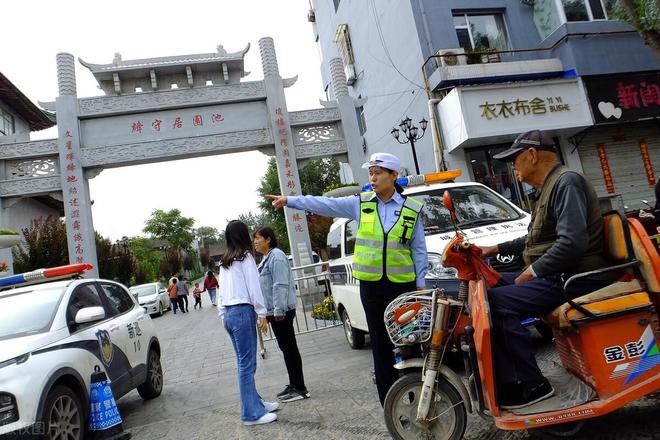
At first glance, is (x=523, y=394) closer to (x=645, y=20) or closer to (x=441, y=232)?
(x=441, y=232)

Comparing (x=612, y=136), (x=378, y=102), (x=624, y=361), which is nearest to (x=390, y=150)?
(x=378, y=102)

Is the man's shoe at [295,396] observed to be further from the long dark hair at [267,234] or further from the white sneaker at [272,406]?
the long dark hair at [267,234]

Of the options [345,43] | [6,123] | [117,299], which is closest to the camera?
[117,299]

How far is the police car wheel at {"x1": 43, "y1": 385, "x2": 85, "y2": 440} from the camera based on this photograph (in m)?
3.29

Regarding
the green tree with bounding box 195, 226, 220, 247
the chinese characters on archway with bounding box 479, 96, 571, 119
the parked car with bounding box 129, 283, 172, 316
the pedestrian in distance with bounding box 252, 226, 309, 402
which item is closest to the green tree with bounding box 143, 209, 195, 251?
Answer: the green tree with bounding box 195, 226, 220, 247

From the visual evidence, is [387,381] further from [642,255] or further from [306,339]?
[306,339]

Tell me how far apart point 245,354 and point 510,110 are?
1185cm

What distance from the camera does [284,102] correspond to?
14445 millimetres

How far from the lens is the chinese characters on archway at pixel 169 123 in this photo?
45.6ft

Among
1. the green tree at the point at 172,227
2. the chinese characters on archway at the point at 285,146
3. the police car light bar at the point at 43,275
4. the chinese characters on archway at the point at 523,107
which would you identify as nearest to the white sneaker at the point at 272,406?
the police car light bar at the point at 43,275

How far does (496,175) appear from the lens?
1381 cm

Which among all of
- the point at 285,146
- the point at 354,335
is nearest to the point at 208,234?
the point at 285,146

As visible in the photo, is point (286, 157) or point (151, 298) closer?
point (286, 157)

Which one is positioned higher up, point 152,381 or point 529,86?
point 529,86
